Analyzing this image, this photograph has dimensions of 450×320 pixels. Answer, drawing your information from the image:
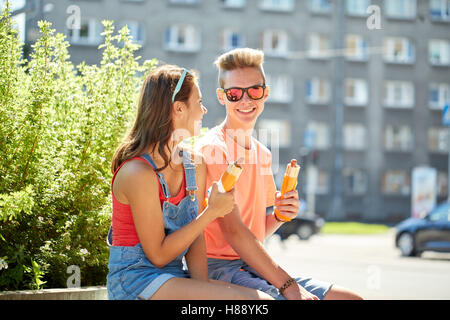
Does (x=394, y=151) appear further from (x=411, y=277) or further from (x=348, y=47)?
(x=411, y=277)

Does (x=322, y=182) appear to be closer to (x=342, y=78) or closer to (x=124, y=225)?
(x=342, y=78)

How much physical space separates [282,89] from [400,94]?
7.71 meters

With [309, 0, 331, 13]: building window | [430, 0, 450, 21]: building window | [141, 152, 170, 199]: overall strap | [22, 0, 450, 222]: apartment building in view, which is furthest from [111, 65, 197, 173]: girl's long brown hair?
[430, 0, 450, 21]: building window

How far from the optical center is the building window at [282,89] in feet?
132

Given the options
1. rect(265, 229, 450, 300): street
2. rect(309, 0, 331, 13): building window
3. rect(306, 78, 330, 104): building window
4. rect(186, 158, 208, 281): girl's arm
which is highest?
rect(309, 0, 331, 13): building window

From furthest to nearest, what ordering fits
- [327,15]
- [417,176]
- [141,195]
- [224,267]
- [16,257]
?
[327,15]
[417,176]
[16,257]
[224,267]
[141,195]

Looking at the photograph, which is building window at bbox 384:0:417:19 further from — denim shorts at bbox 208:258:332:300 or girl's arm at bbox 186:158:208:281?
girl's arm at bbox 186:158:208:281

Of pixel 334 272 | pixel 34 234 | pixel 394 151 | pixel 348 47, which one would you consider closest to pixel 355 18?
pixel 348 47

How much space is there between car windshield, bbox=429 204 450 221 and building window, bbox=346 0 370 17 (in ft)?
87.7

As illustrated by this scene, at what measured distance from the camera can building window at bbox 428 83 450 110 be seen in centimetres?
4300

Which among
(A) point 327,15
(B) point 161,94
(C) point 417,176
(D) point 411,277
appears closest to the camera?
(B) point 161,94

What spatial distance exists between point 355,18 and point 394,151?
8448 millimetres

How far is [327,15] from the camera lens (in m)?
41.5

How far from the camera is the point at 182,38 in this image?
39.0 metres
